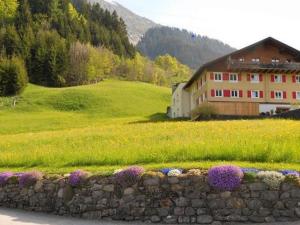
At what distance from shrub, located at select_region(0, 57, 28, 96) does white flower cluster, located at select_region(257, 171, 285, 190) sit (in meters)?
99.1

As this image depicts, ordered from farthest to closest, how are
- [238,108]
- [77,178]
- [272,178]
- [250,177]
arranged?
[238,108] < [77,178] < [250,177] < [272,178]

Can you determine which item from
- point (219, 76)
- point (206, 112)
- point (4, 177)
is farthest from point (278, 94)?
point (4, 177)

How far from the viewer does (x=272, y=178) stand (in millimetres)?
19422

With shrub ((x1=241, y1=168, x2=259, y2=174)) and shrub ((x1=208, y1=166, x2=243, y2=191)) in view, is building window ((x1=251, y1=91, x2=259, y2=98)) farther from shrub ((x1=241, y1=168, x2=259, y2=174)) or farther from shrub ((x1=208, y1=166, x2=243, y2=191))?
shrub ((x1=208, y1=166, x2=243, y2=191))

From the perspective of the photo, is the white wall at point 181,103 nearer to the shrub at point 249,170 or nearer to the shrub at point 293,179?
the shrub at point 249,170

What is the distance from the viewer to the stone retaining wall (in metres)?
19.2

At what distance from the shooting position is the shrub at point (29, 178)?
23020 mm

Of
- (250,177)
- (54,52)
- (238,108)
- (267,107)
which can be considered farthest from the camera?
(54,52)

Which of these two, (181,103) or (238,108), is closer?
(238,108)

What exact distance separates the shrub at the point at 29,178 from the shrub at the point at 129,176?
4.08m

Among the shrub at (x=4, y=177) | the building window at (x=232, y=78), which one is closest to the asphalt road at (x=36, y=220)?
the shrub at (x=4, y=177)

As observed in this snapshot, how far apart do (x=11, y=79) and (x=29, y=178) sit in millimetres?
95500

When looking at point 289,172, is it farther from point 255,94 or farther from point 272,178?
point 255,94

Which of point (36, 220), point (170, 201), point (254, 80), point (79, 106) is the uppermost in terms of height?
point (254, 80)
